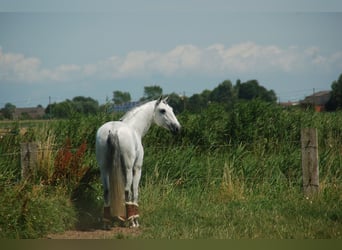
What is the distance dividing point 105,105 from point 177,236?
563 centimetres

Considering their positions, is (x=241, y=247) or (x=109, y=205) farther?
(x=109, y=205)

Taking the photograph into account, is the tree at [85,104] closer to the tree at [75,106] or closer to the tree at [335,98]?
the tree at [75,106]

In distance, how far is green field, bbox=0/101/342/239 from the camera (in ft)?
23.0

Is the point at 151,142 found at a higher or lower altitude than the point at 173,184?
higher

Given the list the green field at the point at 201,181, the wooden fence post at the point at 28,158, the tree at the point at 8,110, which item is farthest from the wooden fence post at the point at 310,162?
the tree at the point at 8,110

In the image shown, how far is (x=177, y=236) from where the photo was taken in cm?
672

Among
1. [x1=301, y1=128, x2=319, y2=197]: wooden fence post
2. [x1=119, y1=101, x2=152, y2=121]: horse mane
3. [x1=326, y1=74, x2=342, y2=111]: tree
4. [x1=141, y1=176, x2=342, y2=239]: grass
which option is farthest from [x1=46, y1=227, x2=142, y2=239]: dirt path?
[x1=326, y1=74, x2=342, y2=111]: tree

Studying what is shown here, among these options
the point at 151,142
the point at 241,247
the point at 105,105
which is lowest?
the point at 241,247

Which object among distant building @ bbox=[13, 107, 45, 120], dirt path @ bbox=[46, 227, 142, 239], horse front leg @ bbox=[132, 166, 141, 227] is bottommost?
dirt path @ bbox=[46, 227, 142, 239]

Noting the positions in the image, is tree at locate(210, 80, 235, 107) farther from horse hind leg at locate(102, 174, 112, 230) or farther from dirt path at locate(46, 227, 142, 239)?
dirt path at locate(46, 227, 142, 239)

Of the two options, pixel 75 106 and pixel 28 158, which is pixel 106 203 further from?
pixel 75 106

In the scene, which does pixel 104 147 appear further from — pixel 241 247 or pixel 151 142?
pixel 151 142

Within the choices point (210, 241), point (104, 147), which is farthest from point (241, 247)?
point (104, 147)

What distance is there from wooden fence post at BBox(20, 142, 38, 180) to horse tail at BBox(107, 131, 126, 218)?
1954 mm
